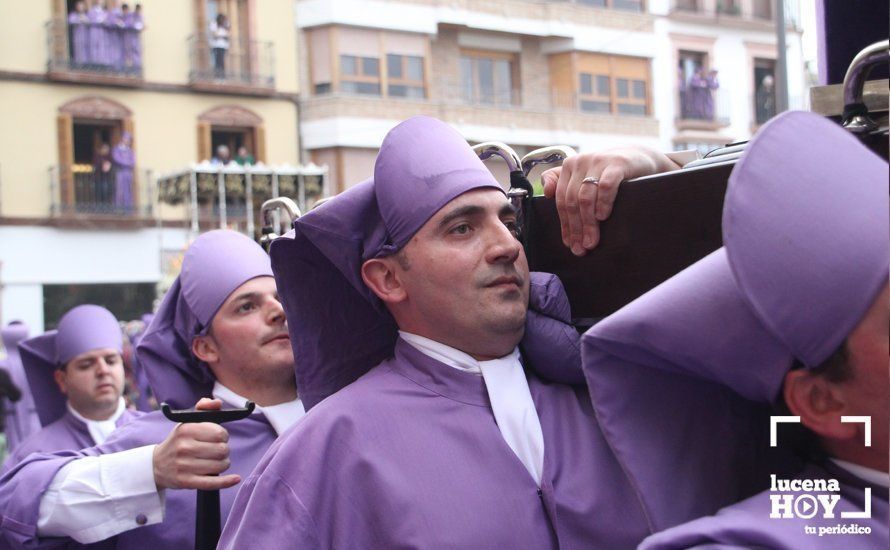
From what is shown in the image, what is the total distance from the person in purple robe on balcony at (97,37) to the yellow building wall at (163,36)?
71 cm

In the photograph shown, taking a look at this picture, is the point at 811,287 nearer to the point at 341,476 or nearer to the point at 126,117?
the point at 341,476

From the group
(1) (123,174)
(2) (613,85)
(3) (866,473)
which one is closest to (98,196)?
(1) (123,174)

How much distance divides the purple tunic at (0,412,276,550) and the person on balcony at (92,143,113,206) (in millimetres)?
17669

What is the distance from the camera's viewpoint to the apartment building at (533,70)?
22859mm

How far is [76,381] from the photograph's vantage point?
18.3ft

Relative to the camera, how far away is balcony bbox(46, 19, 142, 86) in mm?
20578

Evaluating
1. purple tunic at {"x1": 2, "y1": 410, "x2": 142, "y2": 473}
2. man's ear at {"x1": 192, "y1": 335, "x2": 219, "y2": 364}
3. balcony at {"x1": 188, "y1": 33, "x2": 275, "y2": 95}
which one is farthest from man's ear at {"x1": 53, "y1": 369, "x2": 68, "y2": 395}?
balcony at {"x1": 188, "y1": 33, "x2": 275, "y2": 95}

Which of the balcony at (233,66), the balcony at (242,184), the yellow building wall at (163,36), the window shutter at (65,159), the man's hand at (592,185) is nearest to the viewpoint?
the man's hand at (592,185)

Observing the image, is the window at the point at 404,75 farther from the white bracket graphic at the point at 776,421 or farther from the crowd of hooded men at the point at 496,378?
the white bracket graphic at the point at 776,421

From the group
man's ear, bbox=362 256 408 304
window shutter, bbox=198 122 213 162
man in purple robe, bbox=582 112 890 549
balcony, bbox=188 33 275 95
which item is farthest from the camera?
balcony, bbox=188 33 275 95

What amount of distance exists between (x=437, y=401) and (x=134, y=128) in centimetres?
1966

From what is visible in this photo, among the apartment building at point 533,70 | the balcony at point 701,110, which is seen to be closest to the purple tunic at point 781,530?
the apartment building at point 533,70

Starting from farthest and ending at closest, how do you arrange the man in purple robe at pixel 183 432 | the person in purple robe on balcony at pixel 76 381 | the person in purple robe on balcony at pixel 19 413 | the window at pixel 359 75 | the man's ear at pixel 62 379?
the window at pixel 359 75 < the person in purple robe on balcony at pixel 19 413 < the man's ear at pixel 62 379 < the person in purple robe on balcony at pixel 76 381 < the man in purple robe at pixel 183 432

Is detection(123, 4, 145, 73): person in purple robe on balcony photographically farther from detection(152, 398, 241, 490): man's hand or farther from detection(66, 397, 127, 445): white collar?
detection(152, 398, 241, 490): man's hand
